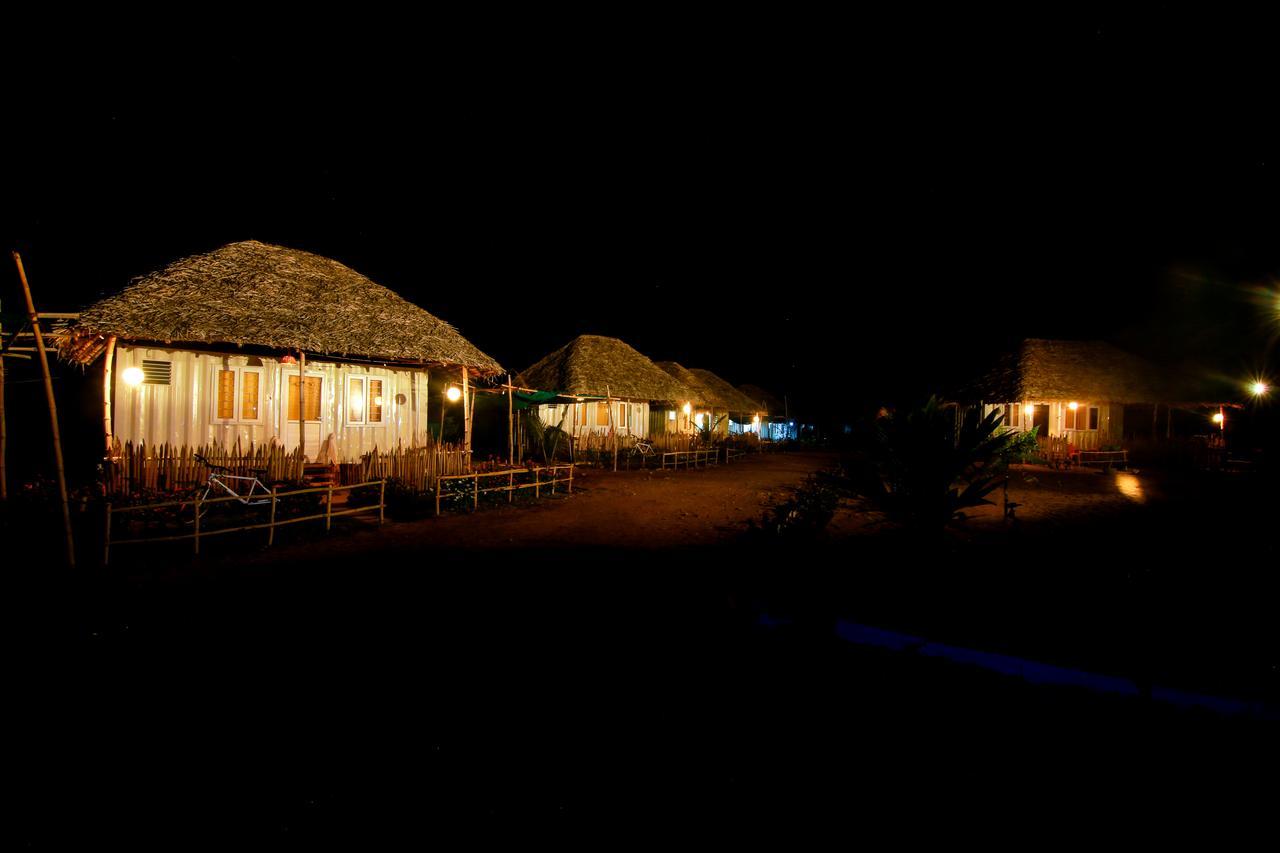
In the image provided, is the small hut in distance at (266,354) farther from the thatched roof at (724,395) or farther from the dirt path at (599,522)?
the thatched roof at (724,395)

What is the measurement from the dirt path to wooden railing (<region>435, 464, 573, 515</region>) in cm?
40

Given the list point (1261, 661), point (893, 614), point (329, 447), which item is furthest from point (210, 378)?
point (1261, 661)

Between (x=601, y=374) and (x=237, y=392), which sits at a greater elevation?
(x=601, y=374)

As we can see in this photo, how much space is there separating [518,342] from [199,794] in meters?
46.4

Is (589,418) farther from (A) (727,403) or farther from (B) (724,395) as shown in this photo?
(B) (724,395)

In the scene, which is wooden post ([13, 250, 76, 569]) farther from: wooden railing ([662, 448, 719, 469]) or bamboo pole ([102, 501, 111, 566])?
wooden railing ([662, 448, 719, 469])

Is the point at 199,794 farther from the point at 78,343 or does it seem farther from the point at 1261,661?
the point at 78,343

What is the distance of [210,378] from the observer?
11.3m

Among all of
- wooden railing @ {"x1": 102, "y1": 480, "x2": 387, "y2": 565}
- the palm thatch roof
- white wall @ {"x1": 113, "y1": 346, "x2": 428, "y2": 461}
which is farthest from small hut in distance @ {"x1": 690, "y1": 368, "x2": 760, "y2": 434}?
wooden railing @ {"x1": 102, "y1": 480, "x2": 387, "y2": 565}

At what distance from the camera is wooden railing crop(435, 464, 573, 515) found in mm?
11069

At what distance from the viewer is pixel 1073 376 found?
2547 centimetres

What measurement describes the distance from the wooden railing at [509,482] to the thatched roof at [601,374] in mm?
8954

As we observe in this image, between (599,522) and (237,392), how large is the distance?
7.95 m

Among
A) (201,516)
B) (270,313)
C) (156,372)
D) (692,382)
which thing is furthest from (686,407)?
(201,516)
